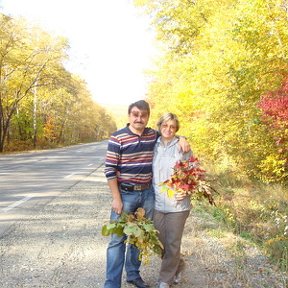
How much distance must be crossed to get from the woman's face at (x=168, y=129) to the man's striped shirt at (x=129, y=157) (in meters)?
0.17

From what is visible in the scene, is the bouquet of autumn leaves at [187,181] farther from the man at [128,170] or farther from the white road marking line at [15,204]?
the white road marking line at [15,204]

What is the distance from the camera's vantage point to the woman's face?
389cm

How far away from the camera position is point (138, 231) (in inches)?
138

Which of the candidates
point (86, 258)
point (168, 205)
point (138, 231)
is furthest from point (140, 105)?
point (86, 258)

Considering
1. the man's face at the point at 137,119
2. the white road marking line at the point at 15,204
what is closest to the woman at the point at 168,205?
the man's face at the point at 137,119

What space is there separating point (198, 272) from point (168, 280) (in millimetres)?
673

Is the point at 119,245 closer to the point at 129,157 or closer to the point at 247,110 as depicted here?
the point at 129,157

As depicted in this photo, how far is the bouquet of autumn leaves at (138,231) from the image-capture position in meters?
3.52

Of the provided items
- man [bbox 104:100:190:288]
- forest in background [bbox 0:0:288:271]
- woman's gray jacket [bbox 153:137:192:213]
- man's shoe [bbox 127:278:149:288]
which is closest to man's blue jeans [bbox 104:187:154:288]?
man [bbox 104:100:190:288]

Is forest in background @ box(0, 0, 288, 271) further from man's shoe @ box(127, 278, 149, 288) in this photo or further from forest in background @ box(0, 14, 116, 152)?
forest in background @ box(0, 14, 116, 152)

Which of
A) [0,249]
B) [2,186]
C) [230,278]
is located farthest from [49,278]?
[2,186]

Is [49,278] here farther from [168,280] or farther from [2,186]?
[2,186]

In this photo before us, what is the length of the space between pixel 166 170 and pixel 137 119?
1.99ft

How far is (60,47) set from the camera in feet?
110
